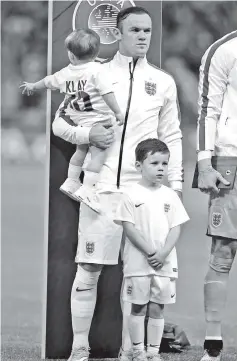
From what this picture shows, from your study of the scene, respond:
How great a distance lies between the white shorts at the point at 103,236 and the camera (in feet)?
16.0

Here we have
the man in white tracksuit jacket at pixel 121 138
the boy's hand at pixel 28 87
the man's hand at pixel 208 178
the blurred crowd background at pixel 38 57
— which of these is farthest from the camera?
the blurred crowd background at pixel 38 57

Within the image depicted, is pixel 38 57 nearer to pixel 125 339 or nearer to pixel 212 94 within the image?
pixel 212 94

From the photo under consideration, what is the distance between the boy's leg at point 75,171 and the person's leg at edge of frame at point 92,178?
0.27ft

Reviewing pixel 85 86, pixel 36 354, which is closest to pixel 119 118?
pixel 85 86

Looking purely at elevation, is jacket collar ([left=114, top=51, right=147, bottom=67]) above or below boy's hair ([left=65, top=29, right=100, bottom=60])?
below

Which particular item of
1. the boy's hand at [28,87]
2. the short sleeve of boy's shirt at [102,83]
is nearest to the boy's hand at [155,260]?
the short sleeve of boy's shirt at [102,83]

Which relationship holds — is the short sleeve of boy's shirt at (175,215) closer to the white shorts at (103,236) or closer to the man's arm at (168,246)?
the man's arm at (168,246)

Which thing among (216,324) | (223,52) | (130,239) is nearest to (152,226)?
(130,239)

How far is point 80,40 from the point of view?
492 centimetres

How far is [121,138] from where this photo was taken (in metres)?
4.93

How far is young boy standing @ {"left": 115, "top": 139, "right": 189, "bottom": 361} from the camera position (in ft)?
15.5

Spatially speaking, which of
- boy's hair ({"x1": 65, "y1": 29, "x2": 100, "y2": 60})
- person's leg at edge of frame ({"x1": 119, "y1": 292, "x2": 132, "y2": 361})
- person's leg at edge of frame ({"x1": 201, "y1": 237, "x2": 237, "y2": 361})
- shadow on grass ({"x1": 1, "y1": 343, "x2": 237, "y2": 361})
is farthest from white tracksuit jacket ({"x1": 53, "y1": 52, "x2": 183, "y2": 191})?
shadow on grass ({"x1": 1, "y1": 343, "x2": 237, "y2": 361})

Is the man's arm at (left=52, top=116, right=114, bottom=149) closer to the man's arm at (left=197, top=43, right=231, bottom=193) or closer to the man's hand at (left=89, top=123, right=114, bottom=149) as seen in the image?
the man's hand at (left=89, top=123, right=114, bottom=149)

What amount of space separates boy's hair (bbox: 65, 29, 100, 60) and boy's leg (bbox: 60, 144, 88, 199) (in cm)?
43
